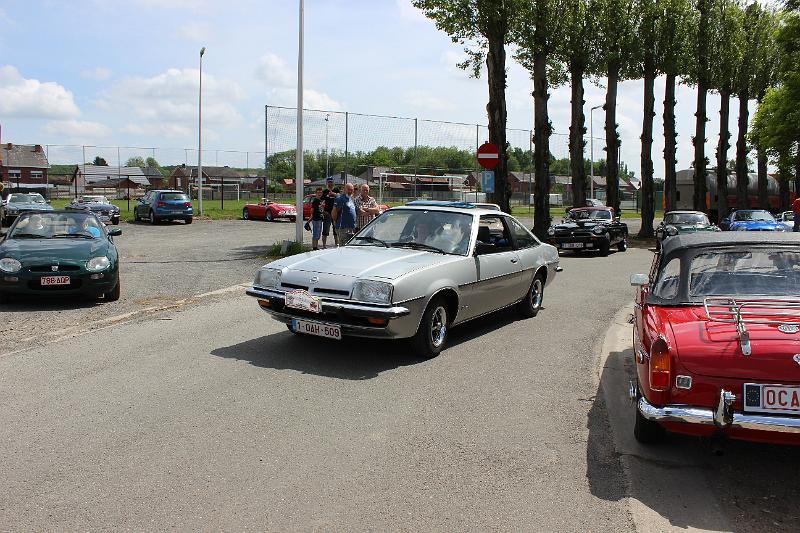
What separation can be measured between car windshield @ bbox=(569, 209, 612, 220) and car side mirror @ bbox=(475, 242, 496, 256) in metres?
15.2

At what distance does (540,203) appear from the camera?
1030 inches

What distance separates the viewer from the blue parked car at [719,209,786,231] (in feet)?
87.8

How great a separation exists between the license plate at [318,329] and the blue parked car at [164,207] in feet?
85.4

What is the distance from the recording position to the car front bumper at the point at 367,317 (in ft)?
21.9

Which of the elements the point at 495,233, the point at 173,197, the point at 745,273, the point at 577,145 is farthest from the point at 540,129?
the point at 745,273

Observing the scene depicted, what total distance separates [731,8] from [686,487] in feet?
125

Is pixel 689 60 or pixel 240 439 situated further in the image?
pixel 689 60

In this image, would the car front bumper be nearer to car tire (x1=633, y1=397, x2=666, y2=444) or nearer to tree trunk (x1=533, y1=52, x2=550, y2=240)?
car tire (x1=633, y1=397, x2=666, y2=444)

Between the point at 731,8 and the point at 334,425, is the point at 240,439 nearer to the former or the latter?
the point at 334,425

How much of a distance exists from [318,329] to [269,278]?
874mm

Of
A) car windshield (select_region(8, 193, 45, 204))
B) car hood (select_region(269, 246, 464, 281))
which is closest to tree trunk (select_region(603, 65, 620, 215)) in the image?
car windshield (select_region(8, 193, 45, 204))

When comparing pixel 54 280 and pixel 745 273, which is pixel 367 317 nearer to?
pixel 745 273

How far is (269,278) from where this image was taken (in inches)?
292

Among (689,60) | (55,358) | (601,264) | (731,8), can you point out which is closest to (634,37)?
(689,60)
